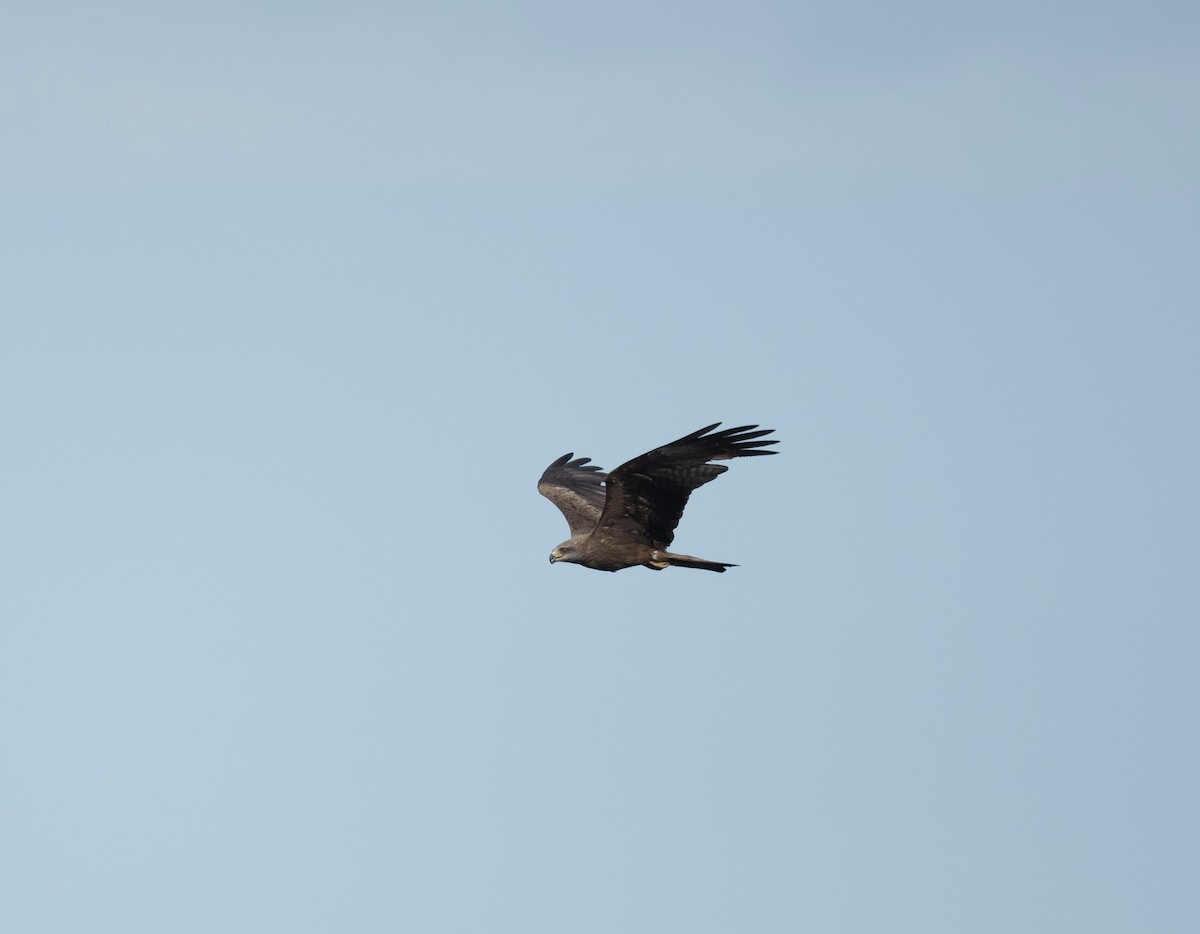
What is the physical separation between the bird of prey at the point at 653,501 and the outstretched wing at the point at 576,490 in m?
1.48

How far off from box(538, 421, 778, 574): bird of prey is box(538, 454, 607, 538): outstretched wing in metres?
1.48

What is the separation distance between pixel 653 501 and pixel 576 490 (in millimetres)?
4622

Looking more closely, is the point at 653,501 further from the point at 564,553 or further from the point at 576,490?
the point at 576,490

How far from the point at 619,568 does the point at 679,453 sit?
225cm

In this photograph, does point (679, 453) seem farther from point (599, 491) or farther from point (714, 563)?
point (599, 491)

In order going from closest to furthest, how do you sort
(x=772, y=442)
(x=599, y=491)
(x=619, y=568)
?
(x=772, y=442), (x=619, y=568), (x=599, y=491)

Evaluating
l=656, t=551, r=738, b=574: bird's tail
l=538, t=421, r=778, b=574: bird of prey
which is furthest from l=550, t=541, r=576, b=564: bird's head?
l=656, t=551, r=738, b=574: bird's tail

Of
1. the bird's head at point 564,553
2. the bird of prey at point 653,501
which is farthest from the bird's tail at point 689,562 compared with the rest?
the bird's head at point 564,553

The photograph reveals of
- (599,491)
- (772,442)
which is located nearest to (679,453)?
(772,442)

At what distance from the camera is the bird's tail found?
22.3 meters

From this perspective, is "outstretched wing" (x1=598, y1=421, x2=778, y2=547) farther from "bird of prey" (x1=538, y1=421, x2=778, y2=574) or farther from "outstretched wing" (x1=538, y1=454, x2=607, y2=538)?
"outstretched wing" (x1=538, y1=454, x2=607, y2=538)

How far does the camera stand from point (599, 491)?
1062 inches

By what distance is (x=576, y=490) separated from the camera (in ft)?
88.8

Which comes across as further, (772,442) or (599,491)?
(599,491)
